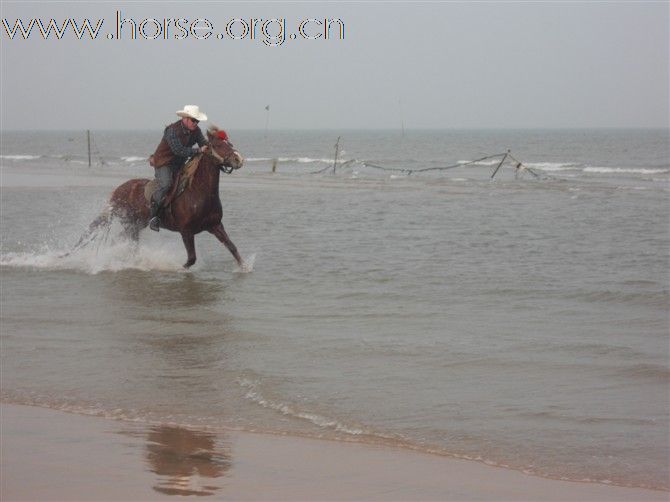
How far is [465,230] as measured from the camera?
16531 mm

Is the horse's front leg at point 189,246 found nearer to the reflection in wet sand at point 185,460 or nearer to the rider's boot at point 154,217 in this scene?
the rider's boot at point 154,217

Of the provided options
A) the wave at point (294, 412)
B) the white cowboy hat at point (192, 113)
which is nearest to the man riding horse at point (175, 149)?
the white cowboy hat at point (192, 113)

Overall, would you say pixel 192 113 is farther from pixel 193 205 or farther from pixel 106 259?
pixel 106 259

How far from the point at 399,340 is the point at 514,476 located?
3196 millimetres

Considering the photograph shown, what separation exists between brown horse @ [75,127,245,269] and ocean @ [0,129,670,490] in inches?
13.7

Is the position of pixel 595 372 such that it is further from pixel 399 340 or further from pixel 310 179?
pixel 310 179

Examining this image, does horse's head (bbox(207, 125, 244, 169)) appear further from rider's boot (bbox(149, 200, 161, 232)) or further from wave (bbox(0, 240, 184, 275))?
wave (bbox(0, 240, 184, 275))

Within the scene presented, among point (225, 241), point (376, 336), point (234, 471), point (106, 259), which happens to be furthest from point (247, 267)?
point (234, 471)

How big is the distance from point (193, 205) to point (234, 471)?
7.32 m

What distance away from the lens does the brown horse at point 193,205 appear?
37.8ft

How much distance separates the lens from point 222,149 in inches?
452

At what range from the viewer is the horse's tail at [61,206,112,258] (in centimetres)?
1319

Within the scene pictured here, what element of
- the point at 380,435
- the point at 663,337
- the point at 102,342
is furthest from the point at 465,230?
the point at 380,435

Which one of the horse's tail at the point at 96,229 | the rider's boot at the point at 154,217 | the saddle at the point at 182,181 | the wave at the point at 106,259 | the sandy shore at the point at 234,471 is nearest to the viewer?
the sandy shore at the point at 234,471
